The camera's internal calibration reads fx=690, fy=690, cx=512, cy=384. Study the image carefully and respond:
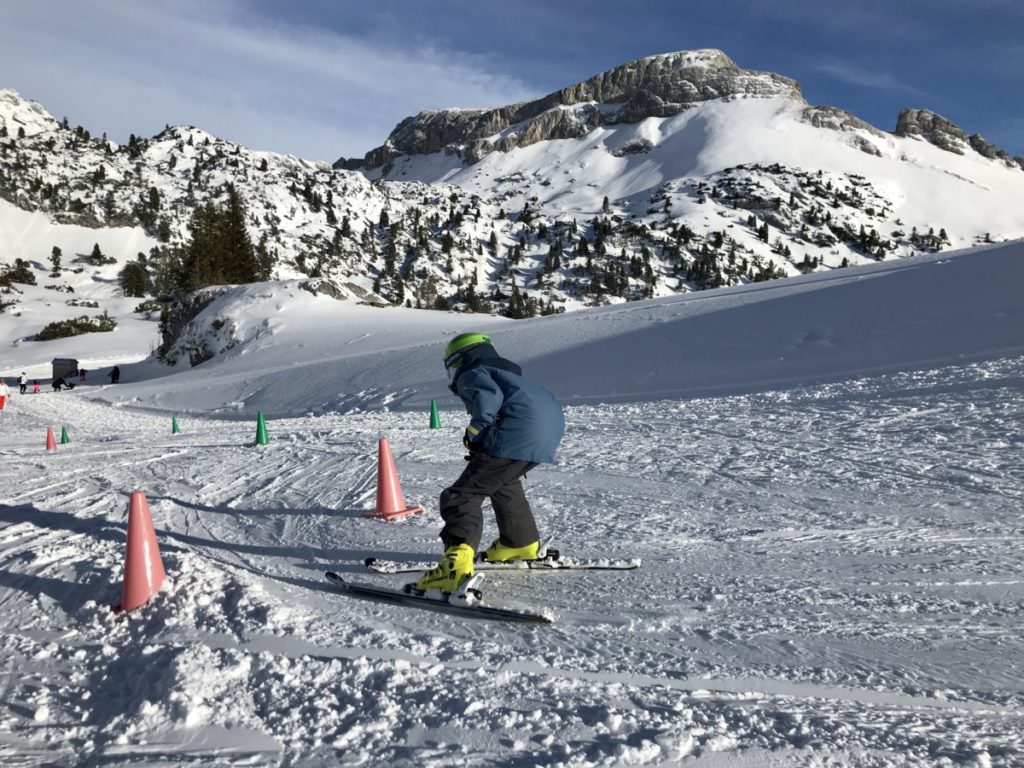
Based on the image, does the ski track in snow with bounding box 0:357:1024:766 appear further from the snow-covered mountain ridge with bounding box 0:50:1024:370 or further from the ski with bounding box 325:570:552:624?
the snow-covered mountain ridge with bounding box 0:50:1024:370

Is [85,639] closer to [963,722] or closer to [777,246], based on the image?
[963,722]

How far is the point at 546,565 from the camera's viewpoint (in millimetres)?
4719

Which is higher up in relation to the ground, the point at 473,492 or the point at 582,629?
the point at 473,492

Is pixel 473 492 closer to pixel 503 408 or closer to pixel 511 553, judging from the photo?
pixel 503 408

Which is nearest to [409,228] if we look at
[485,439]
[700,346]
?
Result: [700,346]

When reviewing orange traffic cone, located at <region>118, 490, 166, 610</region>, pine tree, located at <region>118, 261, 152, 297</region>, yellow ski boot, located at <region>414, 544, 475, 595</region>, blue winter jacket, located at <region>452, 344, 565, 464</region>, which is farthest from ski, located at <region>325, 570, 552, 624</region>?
pine tree, located at <region>118, 261, 152, 297</region>

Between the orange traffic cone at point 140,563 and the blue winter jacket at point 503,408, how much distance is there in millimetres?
2145

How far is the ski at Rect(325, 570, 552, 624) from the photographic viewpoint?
3850 millimetres

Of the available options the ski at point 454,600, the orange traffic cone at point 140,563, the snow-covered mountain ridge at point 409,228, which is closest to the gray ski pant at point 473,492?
the ski at point 454,600

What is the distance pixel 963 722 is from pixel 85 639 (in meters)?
4.30

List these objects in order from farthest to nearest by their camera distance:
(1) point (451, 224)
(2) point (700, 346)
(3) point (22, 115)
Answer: (3) point (22, 115)
(1) point (451, 224)
(2) point (700, 346)

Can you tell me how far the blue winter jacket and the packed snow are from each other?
93 cm

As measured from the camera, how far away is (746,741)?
259cm

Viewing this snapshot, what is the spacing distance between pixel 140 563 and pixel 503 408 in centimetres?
245
